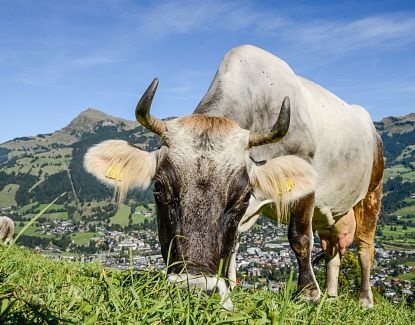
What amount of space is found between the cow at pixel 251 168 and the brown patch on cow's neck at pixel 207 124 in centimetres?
1

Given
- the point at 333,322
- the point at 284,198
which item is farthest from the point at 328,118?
the point at 333,322

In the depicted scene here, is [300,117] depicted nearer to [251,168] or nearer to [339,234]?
[251,168]

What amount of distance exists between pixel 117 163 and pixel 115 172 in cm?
11

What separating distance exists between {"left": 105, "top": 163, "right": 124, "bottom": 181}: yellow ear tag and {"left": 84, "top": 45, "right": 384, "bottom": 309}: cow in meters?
0.01

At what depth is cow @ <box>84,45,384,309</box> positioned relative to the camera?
4.22 m

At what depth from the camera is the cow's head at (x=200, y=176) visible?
158 inches

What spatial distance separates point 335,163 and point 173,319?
7.48 meters

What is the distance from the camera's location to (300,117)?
24.6 feet

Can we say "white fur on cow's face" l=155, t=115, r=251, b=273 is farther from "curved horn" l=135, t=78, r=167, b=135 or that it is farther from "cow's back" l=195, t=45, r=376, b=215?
"cow's back" l=195, t=45, r=376, b=215

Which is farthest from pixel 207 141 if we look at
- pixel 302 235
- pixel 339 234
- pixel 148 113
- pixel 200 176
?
pixel 339 234

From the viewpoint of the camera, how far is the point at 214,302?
2.40 meters

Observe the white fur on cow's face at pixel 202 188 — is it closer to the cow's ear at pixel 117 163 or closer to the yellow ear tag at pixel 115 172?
the cow's ear at pixel 117 163

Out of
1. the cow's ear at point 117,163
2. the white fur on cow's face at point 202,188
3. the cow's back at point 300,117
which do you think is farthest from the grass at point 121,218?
the white fur on cow's face at point 202,188

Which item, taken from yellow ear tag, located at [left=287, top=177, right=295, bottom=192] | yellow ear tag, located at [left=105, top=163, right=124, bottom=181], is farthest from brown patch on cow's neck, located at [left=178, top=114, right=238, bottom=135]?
yellow ear tag, located at [left=287, top=177, right=295, bottom=192]
